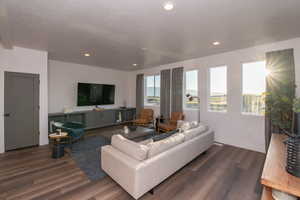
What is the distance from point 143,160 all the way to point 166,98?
386 centimetres

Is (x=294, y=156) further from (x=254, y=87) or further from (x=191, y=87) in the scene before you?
(x=191, y=87)

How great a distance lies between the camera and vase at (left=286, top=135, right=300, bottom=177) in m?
1.25

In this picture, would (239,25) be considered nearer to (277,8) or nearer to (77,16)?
(277,8)

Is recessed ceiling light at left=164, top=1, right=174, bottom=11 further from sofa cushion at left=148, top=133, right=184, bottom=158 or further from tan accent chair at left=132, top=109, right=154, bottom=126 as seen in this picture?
tan accent chair at left=132, top=109, right=154, bottom=126

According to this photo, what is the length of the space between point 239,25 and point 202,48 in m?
1.26

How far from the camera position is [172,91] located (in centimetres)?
538

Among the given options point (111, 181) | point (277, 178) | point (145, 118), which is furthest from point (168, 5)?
point (145, 118)

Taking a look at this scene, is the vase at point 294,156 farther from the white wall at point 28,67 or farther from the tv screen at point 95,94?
the tv screen at point 95,94

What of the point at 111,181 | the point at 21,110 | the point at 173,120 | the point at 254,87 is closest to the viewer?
the point at 111,181

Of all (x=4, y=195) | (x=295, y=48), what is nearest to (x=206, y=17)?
(x=295, y=48)

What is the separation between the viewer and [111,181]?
233 centimetres

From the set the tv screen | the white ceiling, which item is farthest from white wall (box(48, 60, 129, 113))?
the white ceiling

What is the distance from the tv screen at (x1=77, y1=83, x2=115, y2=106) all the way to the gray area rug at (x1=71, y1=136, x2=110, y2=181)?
Answer: 1.71 m

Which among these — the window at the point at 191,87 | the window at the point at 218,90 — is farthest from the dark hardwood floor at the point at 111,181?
the window at the point at 191,87
